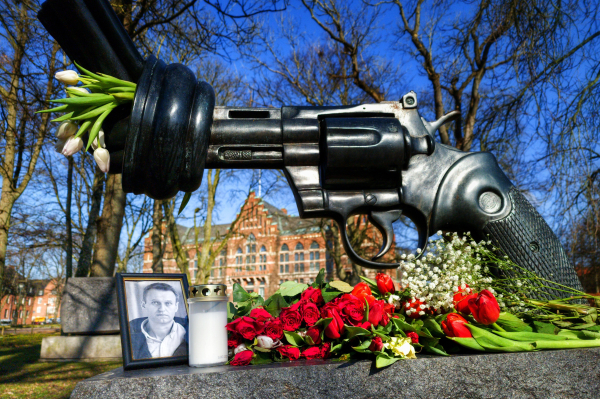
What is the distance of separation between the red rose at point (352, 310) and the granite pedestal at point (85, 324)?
161 inches

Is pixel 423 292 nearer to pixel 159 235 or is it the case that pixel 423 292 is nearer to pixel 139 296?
pixel 139 296

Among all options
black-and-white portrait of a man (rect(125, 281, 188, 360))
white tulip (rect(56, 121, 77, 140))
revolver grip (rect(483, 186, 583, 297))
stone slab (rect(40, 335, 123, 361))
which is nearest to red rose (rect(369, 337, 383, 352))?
black-and-white portrait of a man (rect(125, 281, 188, 360))

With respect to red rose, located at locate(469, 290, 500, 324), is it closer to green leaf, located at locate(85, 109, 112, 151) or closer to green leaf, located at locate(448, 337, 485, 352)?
green leaf, located at locate(448, 337, 485, 352)

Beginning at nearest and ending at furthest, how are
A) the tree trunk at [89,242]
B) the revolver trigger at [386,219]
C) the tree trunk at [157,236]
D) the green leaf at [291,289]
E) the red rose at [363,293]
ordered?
1. the red rose at [363,293]
2. the green leaf at [291,289]
3. the revolver trigger at [386,219]
4. the tree trunk at [89,242]
5. the tree trunk at [157,236]

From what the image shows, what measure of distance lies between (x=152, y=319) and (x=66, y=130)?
21.7 inches

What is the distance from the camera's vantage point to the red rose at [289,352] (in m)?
0.93

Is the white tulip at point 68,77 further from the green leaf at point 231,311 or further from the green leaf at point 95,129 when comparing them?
the green leaf at point 231,311

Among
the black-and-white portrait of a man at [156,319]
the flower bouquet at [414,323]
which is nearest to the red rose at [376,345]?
the flower bouquet at [414,323]

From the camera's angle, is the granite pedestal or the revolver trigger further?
the granite pedestal

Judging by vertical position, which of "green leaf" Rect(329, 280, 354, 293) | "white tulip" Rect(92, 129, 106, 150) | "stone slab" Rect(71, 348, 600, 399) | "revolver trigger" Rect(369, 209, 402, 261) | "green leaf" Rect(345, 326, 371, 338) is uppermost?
"white tulip" Rect(92, 129, 106, 150)

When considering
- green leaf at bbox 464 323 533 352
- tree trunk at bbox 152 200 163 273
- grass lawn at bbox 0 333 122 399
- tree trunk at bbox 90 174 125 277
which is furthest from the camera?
tree trunk at bbox 152 200 163 273

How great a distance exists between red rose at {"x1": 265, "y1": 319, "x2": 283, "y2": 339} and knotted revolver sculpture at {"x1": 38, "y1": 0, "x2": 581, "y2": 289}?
386 millimetres

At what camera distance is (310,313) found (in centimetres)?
100

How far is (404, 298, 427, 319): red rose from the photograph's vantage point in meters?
1.02
